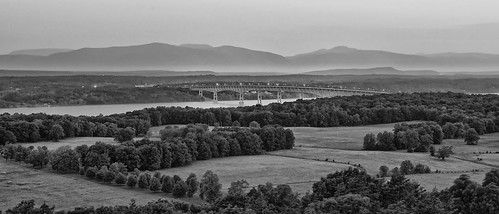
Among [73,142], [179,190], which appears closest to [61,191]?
[179,190]

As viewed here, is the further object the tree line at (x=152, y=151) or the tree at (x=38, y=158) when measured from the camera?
the tree at (x=38, y=158)

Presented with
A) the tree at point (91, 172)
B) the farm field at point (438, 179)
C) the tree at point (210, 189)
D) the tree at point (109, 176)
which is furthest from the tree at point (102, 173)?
the farm field at point (438, 179)

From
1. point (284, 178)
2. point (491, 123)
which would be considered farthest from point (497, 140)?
point (284, 178)

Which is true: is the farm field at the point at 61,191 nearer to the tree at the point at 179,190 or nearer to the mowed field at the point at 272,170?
the mowed field at the point at 272,170

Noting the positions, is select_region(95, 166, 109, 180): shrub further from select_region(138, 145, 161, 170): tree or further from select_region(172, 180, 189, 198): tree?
select_region(172, 180, 189, 198): tree

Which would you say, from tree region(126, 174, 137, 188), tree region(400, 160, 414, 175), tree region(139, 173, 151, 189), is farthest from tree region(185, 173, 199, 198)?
tree region(400, 160, 414, 175)

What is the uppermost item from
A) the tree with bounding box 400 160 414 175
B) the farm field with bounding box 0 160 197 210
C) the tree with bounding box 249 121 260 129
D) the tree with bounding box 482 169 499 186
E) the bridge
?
the bridge
